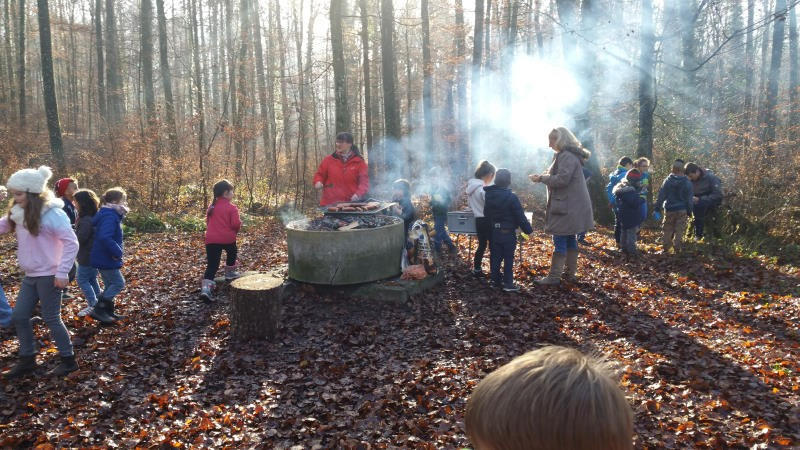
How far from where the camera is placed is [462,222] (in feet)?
30.6

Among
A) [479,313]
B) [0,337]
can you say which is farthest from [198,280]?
[479,313]

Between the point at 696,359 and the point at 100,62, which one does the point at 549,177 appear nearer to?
the point at 696,359

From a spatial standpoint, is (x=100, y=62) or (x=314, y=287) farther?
(x=100, y=62)

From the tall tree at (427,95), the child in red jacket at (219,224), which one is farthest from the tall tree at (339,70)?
the tall tree at (427,95)

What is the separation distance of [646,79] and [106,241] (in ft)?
40.7

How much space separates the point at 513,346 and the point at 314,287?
10.9 feet

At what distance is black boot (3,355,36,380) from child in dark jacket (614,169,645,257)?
9.75 meters

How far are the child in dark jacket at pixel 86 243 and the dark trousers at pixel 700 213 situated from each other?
36.7 feet

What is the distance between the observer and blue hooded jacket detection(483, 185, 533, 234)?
7812 millimetres

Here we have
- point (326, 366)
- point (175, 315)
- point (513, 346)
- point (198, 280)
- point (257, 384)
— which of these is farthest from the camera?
point (198, 280)

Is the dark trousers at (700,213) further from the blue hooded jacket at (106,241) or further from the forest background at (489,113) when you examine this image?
the blue hooded jacket at (106,241)

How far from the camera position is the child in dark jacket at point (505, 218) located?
25.7 feet

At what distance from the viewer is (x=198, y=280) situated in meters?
8.89

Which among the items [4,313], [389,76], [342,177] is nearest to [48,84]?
[389,76]
